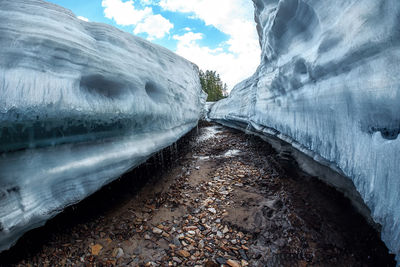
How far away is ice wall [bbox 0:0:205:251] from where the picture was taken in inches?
44.6

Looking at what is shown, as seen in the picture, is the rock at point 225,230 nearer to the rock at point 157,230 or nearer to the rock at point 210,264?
the rock at point 210,264

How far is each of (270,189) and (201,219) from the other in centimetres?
94

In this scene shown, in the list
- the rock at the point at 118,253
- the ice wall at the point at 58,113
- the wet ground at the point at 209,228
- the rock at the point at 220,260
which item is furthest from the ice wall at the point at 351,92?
the ice wall at the point at 58,113

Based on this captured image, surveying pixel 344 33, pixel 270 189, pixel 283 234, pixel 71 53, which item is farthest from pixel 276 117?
pixel 71 53

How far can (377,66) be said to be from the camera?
3.63 ft

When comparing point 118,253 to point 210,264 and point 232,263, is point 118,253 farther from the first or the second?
point 232,263

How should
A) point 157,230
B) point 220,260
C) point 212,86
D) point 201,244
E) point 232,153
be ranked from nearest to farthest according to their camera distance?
point 220,260, point 201,244, point 157,230, point 232,153, point 212,86

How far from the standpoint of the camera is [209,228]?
1.74 meters

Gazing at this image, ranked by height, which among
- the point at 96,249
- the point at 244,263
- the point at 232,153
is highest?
the point at 232,153

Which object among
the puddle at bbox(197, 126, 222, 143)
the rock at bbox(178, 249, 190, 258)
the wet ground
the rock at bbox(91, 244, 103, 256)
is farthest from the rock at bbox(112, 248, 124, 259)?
the puddle at bbox(197, 126, 222, 143)

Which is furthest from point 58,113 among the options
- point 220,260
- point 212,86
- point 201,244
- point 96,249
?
point 212,86

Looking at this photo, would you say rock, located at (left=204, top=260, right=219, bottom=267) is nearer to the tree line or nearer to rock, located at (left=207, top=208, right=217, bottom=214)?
rock, located at (left=207, top=208, right=217, bottom=214)

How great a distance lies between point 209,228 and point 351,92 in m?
1.55

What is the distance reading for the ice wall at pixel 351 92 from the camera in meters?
1.00
